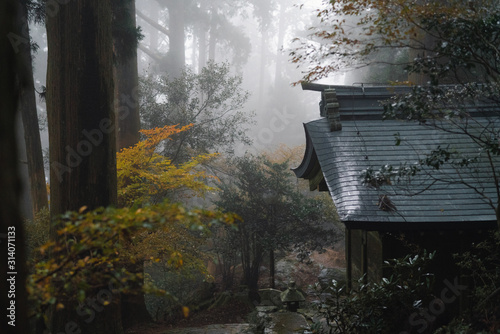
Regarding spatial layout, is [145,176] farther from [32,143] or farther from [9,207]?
[9,207]

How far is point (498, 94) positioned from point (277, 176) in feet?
27.3

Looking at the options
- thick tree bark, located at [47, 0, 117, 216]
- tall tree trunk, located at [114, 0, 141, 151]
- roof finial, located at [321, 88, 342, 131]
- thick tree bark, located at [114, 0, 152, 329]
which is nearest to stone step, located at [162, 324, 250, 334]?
thick tree bark, located at [114, 0, 152, 329]

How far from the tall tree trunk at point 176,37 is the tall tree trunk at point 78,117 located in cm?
2522

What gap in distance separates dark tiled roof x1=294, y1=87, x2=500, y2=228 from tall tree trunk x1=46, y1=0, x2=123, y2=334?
3.48 m

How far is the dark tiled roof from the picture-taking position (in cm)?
523

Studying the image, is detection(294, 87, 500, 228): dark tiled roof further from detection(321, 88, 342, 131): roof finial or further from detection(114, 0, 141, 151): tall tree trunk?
detection(114, 0, 141, 151): tall tree trunk

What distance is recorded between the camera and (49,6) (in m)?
5.72

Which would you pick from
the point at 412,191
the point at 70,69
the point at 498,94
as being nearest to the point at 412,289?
the point at 412,191

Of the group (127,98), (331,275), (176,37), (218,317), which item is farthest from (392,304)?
(176,37)

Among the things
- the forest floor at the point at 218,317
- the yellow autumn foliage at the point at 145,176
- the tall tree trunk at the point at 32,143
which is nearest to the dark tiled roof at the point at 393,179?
the yellow autumn foliage at the point at 145,176

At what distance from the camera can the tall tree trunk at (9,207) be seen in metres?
2.26

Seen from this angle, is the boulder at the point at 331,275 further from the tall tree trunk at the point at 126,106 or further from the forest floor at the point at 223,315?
the tall tree trunk at the point at 126,106

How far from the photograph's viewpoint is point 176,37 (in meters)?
30.9

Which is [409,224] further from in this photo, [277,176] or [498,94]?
[277,176]
